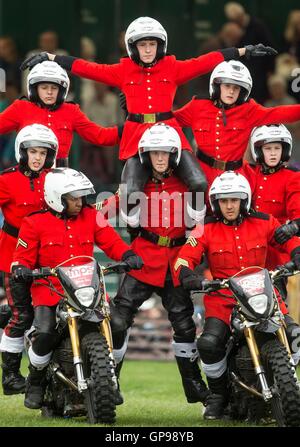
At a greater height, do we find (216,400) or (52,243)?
(52,243)

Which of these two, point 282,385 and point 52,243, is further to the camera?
point 52,243

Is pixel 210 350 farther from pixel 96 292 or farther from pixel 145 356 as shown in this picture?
pixel 145 356

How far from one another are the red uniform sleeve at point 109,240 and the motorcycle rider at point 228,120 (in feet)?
3.73

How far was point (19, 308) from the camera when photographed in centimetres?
1471

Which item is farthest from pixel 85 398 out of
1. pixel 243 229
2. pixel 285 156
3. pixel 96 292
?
pixel 285 156

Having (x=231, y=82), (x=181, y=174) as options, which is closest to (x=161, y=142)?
(x=181, y=174)

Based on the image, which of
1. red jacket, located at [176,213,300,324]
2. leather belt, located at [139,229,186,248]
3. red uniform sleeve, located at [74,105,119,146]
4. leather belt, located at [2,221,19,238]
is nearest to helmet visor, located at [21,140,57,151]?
leather belt, located at [2,221,19,238]

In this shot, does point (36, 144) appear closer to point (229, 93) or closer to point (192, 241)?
point (192, 241)

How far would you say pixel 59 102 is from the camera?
15.6 m

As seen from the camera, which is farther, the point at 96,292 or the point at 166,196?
the point at 166,196

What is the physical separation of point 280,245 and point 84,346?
1.90 m

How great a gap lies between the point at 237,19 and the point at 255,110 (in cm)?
644

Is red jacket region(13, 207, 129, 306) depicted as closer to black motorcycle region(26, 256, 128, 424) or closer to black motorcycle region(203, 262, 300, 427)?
black motorcycle region(26, 256, 128, 424)
